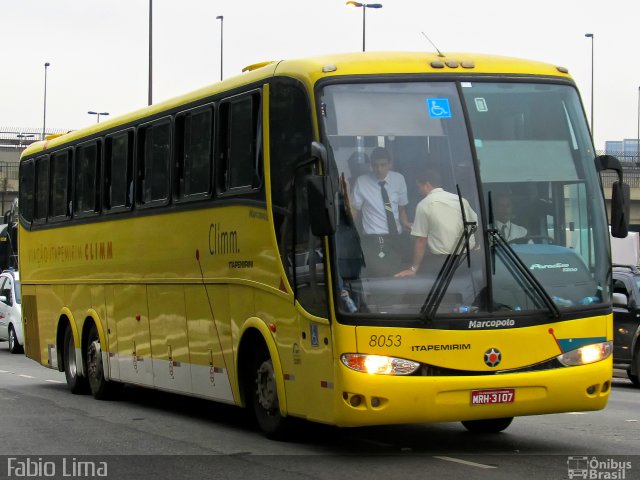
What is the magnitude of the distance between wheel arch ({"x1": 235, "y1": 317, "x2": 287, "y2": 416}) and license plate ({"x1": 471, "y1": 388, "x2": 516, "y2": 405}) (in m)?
1.98

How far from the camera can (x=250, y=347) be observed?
12.8 m

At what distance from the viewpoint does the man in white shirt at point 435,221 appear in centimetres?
1069

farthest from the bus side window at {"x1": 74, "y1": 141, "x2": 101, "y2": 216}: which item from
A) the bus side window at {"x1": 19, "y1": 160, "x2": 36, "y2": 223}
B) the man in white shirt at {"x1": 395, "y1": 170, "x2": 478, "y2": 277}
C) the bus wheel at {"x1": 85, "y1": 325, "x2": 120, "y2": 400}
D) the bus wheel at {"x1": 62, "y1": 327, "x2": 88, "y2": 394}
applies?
the man in white shirt at {"x1": 395, "y1": 170, "x2": 478, "y2": 277}

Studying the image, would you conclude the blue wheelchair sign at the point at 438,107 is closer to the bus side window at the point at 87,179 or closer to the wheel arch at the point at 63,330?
the bus side window at the point at 87,179

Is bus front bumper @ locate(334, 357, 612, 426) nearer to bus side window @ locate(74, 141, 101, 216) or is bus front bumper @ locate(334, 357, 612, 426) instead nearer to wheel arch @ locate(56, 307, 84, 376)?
bus side window @ locate(74, 141, 101, 216)

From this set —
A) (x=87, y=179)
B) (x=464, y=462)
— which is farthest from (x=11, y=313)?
(x=464, y=462)

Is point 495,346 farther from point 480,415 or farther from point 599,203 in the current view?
point 599,203

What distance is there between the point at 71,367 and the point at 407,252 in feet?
31.3

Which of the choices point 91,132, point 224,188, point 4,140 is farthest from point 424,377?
point 4,140

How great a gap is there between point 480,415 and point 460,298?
3.05 feet

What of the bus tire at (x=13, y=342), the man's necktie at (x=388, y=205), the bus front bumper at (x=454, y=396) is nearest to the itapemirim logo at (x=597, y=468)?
the bus front bumper at (x=454, y=396)

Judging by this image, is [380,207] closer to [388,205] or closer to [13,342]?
[388,205]

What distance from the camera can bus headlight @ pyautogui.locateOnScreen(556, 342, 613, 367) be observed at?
10.9m

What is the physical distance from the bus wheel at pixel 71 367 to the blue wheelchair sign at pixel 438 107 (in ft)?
30.1
